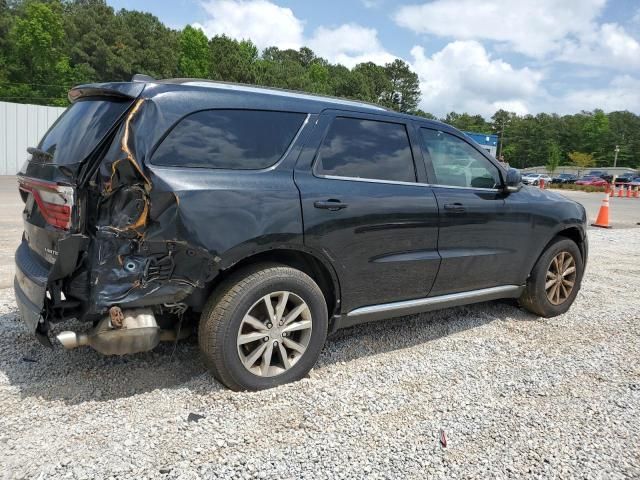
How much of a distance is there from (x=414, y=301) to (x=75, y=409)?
92.0 inches

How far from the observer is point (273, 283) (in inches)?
117

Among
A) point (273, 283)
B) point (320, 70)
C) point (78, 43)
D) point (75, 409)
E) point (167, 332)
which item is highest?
point (320, 70)

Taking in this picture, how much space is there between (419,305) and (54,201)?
2542 millimetres

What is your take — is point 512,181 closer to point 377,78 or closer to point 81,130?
point 81,130

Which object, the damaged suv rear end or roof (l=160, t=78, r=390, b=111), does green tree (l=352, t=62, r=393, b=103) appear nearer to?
roof (l=160, t=78, r=390, b=111)

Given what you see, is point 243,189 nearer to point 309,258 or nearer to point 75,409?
point 309,258

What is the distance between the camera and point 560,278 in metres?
4.82

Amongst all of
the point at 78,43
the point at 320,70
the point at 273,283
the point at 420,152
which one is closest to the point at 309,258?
the point at 273,283

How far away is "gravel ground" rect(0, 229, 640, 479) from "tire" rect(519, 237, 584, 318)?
55cm

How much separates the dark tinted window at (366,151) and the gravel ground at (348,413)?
4.42 ft

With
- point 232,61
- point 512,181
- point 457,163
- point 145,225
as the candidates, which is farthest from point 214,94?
point 232,61

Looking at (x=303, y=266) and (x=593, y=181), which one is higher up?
(x=593, y=181)

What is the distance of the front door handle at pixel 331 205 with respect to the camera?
10.2 ft

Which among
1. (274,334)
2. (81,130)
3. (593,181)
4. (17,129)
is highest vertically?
(593,181)
